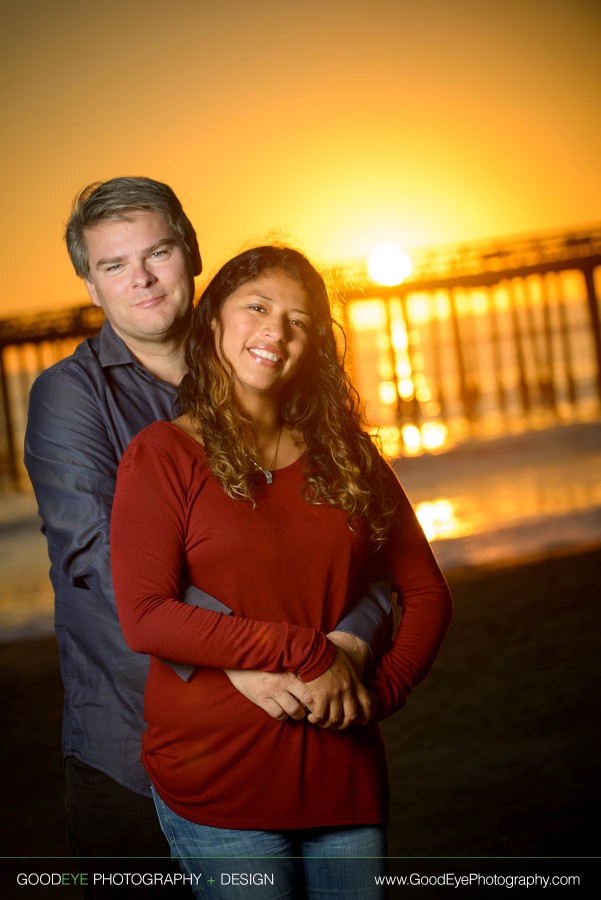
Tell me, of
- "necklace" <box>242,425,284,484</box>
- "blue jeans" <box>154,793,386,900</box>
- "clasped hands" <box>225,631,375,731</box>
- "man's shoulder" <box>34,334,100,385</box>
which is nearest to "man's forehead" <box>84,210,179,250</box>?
"man's shoulder" <box>34,334,100,385</box>

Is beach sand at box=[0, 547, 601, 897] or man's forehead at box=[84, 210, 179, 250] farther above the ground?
man's forehead at box=[84, 210, 179, 250]

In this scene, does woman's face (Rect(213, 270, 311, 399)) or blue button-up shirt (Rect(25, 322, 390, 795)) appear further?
blue button-up shirt (Rect(25, 322, 390, 795))

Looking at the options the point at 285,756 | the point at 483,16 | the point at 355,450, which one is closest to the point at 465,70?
the point at 483,16

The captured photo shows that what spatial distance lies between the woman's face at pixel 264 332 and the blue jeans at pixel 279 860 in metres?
0.86

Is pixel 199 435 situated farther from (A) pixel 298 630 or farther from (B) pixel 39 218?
(B) pixel 39 218

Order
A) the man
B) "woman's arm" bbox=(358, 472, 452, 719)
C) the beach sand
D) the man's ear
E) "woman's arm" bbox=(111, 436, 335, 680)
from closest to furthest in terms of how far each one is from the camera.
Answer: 1. "woman's arm" bbox=(111, 436, 335, 680)
2. "woman's arm" bbox=(358, 472, 452, 719)
3. the man
4. the man's ear
5. the beach sand

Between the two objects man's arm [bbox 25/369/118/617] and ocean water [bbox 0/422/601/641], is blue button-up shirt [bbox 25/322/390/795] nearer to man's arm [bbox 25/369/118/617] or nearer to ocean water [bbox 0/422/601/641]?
man's arm [bbox 25/369/118/617]

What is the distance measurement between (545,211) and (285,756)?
18764 mm

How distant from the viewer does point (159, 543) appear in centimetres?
167

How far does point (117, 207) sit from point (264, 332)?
0.62m

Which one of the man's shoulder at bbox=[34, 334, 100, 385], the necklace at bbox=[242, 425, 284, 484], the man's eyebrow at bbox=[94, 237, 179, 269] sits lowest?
the necklace at bbox=[242, 425, 284, 484]

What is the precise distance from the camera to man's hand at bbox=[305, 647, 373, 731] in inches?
65.8

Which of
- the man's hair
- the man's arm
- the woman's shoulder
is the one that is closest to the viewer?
the woman's shoulder

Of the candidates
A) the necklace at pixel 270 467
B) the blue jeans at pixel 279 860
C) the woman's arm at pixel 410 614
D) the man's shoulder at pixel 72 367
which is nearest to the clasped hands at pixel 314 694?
the woman's arm at pixel 410 614
